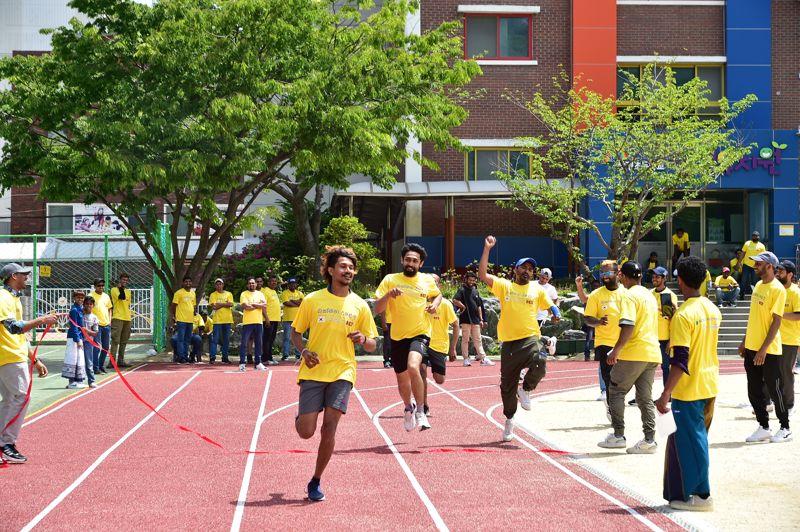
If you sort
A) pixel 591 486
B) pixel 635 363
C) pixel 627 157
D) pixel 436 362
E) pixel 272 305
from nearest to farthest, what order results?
1. pixel 591 486
2. pixel 635 363
3. pixel 436 362
4. pixel 272 305
5. pixel 627 157

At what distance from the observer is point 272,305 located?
2483 cm

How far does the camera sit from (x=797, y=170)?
34344 millimetres

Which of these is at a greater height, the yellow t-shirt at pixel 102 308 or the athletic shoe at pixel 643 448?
the yellow t-shirt at pixel 102 308

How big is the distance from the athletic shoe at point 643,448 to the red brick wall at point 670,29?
1054 inches

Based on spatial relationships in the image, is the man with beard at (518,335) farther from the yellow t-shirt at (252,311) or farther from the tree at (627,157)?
the tree at (627,157)

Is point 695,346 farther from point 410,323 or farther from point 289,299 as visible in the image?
point 289,299

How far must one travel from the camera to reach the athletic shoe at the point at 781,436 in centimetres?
1147

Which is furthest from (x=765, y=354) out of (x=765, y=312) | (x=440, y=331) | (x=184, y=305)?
(x=184, y=305)

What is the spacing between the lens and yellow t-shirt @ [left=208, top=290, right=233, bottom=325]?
24062mm

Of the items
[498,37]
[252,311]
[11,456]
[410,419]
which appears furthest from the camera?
[498,37]

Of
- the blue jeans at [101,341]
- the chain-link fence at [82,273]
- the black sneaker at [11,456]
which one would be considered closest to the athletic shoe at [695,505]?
the black sneaker at [11,456]

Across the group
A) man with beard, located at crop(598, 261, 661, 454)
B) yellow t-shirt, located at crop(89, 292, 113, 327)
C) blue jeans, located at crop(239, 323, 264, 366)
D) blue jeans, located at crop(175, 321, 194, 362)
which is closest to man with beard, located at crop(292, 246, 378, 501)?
man with beard, located at crop(598, 261, 661, 454)

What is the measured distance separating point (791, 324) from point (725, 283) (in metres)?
18.9

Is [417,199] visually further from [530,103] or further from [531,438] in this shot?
[531,438]
